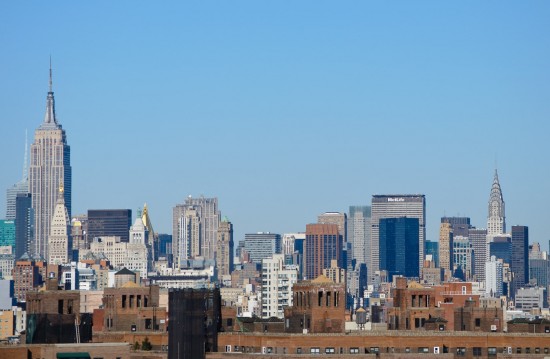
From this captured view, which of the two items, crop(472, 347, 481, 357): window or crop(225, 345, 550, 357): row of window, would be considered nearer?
crop(225, 345, 550, 357): row of window

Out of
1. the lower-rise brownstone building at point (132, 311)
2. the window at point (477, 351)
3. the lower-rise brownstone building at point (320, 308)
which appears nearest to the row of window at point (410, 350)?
the window at point (477, 351)

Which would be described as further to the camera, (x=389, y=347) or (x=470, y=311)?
(x=470, y=311)

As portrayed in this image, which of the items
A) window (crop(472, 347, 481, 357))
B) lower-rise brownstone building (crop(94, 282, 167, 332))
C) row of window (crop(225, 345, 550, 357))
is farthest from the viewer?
lower-rise brownstone building (crop(94, 282, 167, 332))

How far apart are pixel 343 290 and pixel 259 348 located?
10.9m

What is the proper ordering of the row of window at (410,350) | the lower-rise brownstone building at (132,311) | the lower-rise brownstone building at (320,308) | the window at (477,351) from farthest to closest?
the lower-rise brownstone building at (132,311) < the lower-rise brownstone building at (320,308) < the window at (477,351) < the row of window at (410,350)

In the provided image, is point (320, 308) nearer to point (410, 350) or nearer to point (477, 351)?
point (410, 350)

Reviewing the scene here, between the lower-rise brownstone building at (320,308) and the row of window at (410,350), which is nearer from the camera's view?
the row of window at (410,350)

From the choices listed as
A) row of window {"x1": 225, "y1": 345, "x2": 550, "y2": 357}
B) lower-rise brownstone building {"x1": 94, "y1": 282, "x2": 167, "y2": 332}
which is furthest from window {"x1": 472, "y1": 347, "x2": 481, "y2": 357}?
lower-rise brownstone building {"x1": 94, "y1": 282, "x2": 167, "y2": 332}

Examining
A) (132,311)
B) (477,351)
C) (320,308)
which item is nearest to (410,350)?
(477,351)

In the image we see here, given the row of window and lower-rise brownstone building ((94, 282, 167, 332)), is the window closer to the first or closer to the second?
the row of window

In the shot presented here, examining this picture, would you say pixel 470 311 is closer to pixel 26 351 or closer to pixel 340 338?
pixel 340 338

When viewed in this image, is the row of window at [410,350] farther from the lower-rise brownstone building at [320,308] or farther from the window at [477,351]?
the lower-rise brownstone building at [320,308]

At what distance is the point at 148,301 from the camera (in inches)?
5782

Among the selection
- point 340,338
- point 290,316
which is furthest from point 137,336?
point 340,338
